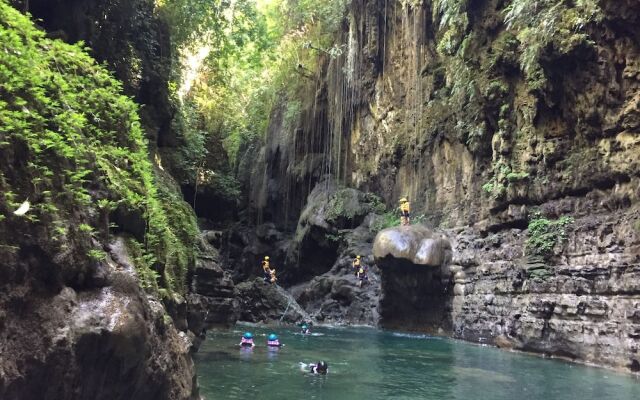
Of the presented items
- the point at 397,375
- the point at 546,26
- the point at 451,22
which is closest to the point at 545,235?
the point at 546,26

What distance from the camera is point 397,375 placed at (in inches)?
401

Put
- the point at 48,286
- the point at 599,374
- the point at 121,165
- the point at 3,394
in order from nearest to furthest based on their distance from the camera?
the point at 3,394 < the point at 48,286 < the point at 121,165 < the point at 599,374

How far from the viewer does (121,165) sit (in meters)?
5.50

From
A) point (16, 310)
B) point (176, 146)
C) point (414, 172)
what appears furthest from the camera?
point (414, 172)

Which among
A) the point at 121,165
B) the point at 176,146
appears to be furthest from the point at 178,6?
the point at 121,165

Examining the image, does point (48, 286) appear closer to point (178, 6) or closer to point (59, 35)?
point (59, 35)

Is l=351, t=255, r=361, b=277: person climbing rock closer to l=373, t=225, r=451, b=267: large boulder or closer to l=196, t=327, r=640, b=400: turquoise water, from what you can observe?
l=373, t=225, r=451, b=267: large boulder

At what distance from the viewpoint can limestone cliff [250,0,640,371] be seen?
11336mm

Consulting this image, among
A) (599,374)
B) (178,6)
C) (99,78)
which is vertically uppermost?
(178,6)

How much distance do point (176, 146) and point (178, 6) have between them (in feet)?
15.1

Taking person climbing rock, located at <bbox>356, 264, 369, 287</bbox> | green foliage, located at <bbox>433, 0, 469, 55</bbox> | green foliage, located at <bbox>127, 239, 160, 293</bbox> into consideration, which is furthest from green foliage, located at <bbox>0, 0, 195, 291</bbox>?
person climbing rock, located at <bbox>356, 264, 369, 287</bbox>

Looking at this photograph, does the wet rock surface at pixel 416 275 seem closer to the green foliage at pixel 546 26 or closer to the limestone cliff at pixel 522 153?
the limestone cliff at pixel 522 153

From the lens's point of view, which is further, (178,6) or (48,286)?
(178,6)

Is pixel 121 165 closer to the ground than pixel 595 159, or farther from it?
closer to the ground
